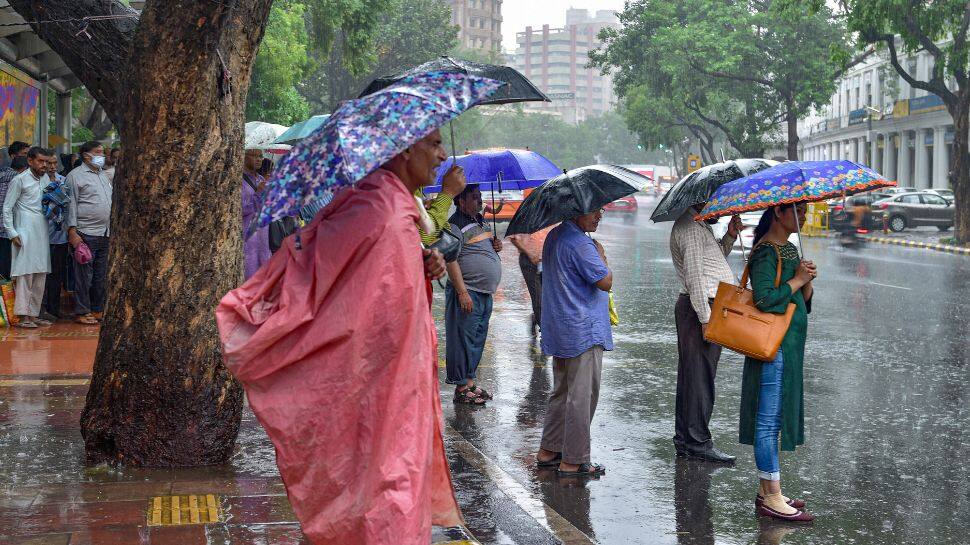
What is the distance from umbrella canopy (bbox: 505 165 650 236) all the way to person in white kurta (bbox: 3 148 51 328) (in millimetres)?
6760

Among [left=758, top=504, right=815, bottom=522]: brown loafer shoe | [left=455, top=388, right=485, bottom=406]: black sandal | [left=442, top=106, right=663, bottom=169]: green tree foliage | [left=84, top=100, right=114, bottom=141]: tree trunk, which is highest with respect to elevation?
[left=442, top=106, right=663, bottom=169]: green tree foliage

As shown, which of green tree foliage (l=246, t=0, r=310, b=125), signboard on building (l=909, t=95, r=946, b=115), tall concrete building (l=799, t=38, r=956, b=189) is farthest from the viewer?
tall concrete building (l=799, t=38, r=956, b=189)

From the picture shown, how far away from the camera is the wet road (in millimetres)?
5840

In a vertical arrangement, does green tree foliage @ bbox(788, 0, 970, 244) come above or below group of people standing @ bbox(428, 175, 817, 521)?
above

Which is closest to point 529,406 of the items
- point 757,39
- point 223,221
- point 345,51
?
point 223,221

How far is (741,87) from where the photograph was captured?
48281 mm

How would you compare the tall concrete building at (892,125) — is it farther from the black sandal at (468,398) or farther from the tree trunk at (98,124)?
the black sandal at (468,398)

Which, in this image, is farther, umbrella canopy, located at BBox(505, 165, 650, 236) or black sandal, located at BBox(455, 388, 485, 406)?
black sandal, located at BBox(455, 388, 485, 406)

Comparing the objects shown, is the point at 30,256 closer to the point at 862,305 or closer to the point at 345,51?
the point at 862,305

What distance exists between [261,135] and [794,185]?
1080 centimetres

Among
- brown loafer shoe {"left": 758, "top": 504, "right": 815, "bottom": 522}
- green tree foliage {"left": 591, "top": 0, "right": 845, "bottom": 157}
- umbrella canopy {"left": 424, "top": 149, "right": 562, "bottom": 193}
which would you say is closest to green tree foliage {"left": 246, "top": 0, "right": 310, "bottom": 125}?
green tree foliage {"left": 591, "top": 0, "right": 845, "bottom": 157}

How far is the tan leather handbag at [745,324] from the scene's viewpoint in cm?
596

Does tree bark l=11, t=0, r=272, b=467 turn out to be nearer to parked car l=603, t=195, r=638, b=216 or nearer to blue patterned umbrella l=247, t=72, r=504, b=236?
blue patterned umbrella l=247, t=72, r=504, b=236

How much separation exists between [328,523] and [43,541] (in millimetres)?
1692
